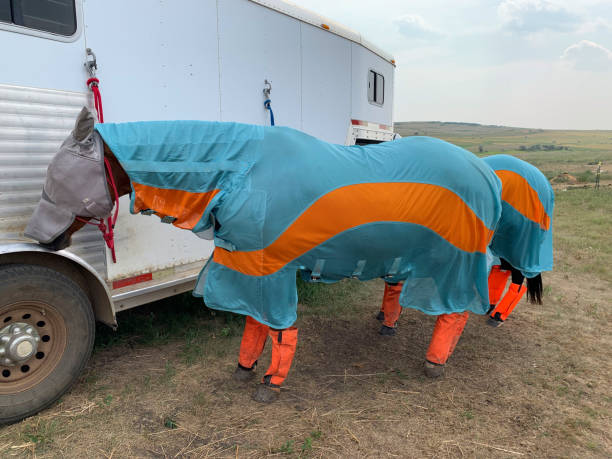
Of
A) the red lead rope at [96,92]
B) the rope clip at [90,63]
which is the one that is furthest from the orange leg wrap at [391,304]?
the rope clip at [90,63]

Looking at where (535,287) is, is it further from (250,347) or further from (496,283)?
(250,347)

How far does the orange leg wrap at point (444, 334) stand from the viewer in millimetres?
3387

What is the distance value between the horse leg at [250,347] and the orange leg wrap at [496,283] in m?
2.55

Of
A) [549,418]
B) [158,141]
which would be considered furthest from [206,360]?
[549,418]

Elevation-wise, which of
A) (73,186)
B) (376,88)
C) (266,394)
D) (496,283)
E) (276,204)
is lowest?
(266,394)

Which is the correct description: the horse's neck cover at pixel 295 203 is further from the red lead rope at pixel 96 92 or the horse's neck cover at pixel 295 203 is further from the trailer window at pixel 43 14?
the trailer window at pixel 43 14

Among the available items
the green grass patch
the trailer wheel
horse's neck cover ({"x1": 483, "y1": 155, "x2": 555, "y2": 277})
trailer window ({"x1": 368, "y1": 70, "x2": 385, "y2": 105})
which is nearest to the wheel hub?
the trailer wheel

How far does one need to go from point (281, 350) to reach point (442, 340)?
127 centimetres

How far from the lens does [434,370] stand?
3.47 metres

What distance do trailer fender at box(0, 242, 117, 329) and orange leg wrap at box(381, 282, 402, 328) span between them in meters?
2.32

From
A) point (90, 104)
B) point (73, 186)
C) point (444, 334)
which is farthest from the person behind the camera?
point (444, 334)

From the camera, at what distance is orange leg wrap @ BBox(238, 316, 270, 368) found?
3.07 m

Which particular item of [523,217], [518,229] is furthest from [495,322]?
[523,217]

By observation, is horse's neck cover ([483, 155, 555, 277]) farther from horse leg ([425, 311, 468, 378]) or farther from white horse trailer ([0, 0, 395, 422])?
white horse trailer ([0, 0, 395, 422])
